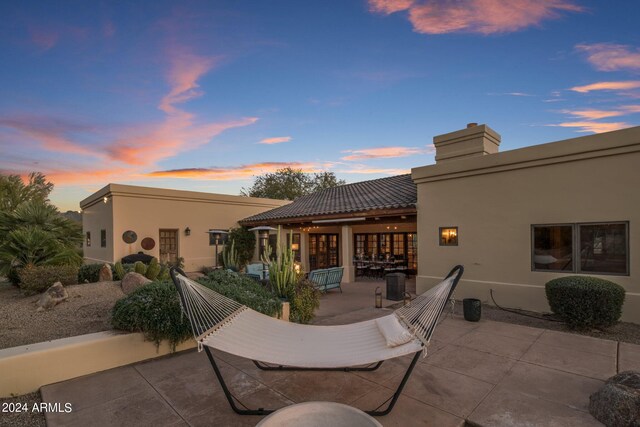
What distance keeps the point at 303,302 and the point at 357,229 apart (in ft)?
30.5

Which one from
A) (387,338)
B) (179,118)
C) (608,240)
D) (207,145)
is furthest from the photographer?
(207,145)

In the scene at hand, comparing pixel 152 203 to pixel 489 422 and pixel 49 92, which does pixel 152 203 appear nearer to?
pixel 49 92

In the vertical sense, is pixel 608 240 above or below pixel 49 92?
below

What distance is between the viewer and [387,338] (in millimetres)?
2887

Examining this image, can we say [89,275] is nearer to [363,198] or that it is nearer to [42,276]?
[42,276]

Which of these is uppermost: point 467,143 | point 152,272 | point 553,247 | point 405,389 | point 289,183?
point 289,183

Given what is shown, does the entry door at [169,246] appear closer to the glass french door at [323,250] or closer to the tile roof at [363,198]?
the tile roof at [363,198]

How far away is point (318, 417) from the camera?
1909 mm

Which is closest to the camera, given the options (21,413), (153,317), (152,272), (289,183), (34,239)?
(21,413)

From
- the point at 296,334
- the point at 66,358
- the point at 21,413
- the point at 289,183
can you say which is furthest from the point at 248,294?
the point at 289,183

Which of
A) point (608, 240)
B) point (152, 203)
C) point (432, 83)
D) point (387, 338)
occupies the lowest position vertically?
point (387, 338)

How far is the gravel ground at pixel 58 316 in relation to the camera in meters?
4.48

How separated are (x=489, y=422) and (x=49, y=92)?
40.5ft

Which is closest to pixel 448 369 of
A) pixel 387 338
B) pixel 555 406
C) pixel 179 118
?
pixel 555 406
